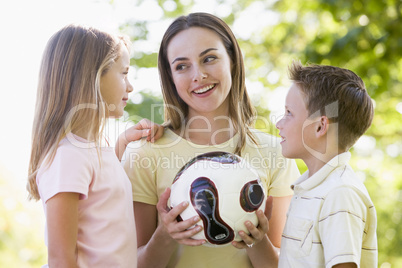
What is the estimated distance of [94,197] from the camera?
2.28 m

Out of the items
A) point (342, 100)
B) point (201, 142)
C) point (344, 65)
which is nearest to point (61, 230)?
point (201, 142)

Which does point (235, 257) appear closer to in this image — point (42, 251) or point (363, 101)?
point (363, 101)

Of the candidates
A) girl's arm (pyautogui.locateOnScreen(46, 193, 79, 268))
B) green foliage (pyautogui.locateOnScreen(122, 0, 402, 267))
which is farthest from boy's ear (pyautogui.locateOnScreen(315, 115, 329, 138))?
green foliage (pyautogui.locateOnScreen(122, 0, 402, 267))

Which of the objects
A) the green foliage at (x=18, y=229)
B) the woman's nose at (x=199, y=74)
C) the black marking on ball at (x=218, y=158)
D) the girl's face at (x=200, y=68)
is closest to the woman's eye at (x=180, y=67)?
the girl's face at (x=200, y=68)

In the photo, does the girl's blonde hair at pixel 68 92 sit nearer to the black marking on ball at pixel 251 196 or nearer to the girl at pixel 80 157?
the girl at pixel 80 157

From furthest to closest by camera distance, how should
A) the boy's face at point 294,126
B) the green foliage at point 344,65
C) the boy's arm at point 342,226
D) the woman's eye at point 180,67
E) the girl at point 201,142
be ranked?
1. the green foliage at point 344,65
2. the woman's eye at point 180,67
3. the girl at point 201,142
4. the boy's face at point 294,126
5. the boy's arm at point 342,226

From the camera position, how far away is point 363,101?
2531mm

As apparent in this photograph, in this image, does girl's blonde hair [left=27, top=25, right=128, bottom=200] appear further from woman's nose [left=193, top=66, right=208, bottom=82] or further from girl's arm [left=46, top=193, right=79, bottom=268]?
woman's nose [left=193, top=66, right=208, bottom=82]

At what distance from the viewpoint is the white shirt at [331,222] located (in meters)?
2.07

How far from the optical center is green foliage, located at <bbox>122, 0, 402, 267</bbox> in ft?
19.0

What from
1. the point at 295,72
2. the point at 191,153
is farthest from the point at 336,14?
the point at 191,153

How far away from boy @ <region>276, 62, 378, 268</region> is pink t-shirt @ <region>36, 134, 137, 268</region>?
863mm

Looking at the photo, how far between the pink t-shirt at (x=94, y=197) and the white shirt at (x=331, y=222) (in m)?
0.86

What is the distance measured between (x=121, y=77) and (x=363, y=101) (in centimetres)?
138
